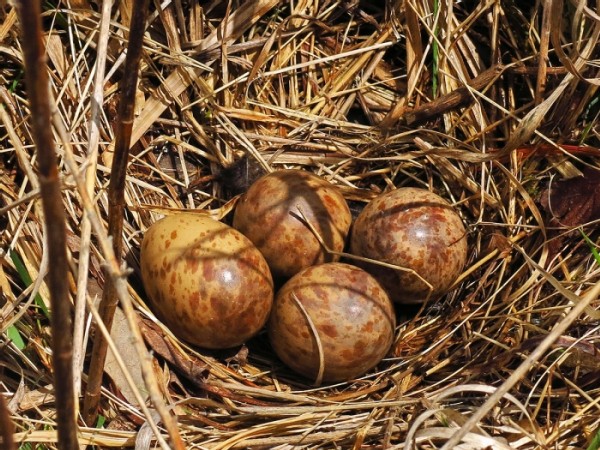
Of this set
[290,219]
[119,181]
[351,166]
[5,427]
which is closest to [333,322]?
[290,219]

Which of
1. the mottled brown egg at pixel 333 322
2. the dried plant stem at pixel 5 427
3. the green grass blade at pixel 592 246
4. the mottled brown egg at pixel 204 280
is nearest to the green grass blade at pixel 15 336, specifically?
the mottled brown egg at pixel 204 280

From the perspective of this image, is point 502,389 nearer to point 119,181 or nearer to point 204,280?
point 119,181

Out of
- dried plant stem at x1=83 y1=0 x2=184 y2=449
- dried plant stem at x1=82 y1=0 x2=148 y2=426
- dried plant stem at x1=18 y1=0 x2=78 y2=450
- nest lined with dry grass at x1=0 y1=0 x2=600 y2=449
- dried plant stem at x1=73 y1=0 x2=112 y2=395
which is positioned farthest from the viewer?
nest lined with dry grass at x1=0 y1=0 x2=600 y2=449

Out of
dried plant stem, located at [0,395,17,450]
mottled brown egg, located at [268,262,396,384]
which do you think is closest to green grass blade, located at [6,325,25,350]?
mottled brown egg, located at [268,262,396,384]

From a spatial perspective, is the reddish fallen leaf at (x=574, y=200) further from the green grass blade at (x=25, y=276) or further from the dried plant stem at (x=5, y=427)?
the dried plant stem at (x=5, y=427)

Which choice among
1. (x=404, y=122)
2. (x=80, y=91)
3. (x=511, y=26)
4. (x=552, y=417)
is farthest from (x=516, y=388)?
(x=80, y=91)

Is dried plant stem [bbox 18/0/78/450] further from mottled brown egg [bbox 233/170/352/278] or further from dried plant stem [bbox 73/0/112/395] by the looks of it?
mottled brown egg [bbox 233/170/352/278]
